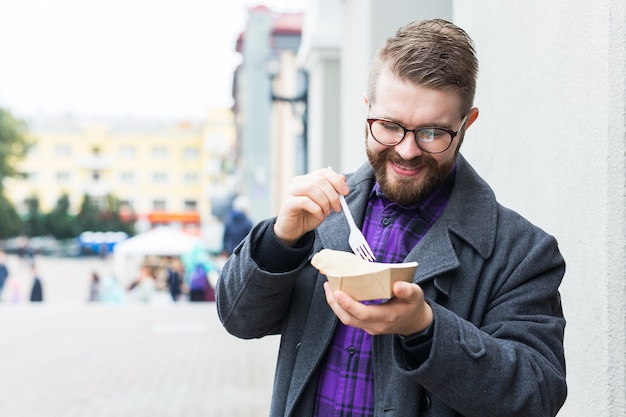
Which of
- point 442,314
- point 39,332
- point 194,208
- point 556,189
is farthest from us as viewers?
point 194,208

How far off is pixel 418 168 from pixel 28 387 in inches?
287

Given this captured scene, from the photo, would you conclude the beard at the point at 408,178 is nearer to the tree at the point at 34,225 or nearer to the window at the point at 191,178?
the tree at the point at 34,225

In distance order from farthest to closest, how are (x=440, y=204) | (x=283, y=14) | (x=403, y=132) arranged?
(x=283, y=14) → (x=440, y=204) → (x=403, y=132)

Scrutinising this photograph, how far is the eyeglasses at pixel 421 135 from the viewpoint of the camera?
1685 mm

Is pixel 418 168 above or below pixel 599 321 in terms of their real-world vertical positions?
above

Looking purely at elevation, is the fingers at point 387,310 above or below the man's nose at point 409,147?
below

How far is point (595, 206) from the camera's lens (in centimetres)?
249

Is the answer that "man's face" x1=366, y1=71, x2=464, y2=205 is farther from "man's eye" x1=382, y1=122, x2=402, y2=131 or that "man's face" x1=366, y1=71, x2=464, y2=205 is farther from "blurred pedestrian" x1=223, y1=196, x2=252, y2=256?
"blurred pedestrian" x1=223, y1=196, x2=252, y2=256

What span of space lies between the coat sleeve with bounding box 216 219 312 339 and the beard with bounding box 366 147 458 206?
0.71ft

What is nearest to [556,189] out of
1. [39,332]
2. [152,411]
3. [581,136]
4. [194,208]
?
[581,136]

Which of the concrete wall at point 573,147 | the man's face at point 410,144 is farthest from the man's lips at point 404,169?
the concrete wall at point 573,147

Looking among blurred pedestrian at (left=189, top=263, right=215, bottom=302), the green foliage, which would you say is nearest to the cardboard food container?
blurred pedestrian at (left=189, top=263, right=215, bottom=302)

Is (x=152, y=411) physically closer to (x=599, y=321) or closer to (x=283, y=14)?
(x=599, y=321)

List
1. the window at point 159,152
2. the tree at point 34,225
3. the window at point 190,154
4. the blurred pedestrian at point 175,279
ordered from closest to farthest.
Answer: the blurred pedestrian at point 175,279 < the tree at point 34,225 < the window at point 159,152 < the window at point 190,154
